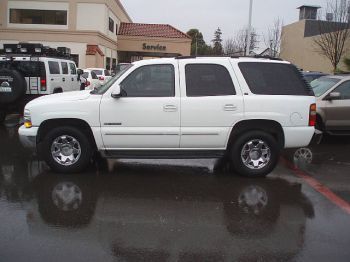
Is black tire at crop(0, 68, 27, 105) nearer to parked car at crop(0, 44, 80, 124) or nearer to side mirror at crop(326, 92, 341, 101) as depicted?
parked car at crop(0, 44, 80, 124)

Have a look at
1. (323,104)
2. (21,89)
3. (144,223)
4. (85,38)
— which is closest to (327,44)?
(85,38)

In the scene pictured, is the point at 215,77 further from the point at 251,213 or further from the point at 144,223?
the point at 144,223

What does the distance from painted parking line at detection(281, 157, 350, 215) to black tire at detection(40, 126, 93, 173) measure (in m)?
3.54

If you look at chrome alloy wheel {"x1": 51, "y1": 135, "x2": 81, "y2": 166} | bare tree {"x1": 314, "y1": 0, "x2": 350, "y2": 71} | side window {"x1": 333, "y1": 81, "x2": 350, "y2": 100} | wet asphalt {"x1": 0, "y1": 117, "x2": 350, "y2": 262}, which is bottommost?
wet asphalt {"x1": 0, "y1": 117, "x2": 350, "y2": 262}

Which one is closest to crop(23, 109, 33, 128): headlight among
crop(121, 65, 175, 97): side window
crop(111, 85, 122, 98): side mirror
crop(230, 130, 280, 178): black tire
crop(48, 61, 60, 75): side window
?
crop(111, 85, 122, 98): side mirror

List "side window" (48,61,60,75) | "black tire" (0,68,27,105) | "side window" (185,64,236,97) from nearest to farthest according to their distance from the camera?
1. "side window" (185,64,236,97)
2. "black tire" (0,68,27,105)
3. "side window" (48,61,60,75)

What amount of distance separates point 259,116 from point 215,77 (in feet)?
3.06

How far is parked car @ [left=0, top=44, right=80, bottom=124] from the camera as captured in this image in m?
11.9

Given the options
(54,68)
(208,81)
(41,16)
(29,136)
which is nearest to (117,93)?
(208,81)

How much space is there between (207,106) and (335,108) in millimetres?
4974

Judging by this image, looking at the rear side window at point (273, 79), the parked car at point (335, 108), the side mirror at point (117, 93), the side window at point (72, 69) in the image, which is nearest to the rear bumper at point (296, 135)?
the rear side window at point (273, 79)

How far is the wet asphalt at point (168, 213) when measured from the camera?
4.52 metres

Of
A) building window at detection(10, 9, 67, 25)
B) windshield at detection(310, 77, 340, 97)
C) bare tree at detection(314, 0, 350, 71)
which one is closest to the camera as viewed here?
windshield at detection(310, 77, 340, 97)

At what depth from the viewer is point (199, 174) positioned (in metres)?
7.64
